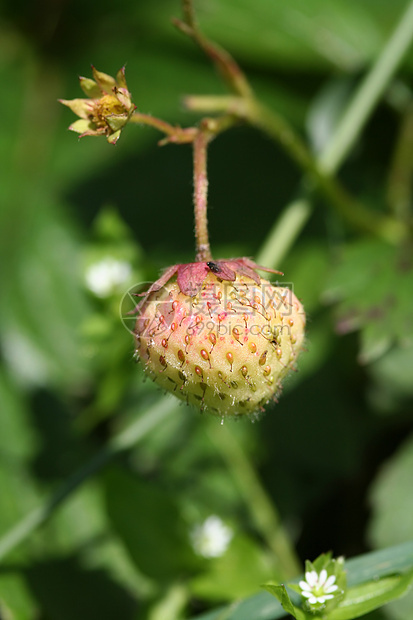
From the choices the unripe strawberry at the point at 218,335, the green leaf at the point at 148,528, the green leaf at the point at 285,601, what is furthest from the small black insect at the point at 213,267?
the green leaf at the point at 148,528

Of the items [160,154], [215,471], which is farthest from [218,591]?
[160,154]

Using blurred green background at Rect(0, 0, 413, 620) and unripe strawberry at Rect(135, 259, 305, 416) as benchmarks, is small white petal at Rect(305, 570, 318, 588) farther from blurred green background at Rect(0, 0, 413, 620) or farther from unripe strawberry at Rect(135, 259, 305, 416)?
blurred green background at Rect(0, 0, 413, 620)

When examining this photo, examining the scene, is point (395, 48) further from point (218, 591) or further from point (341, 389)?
point (218, 591)

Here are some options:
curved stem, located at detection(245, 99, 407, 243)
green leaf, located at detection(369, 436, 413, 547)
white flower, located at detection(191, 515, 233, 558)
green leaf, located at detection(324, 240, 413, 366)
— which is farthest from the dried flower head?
green leaf, located at detection(369, 436, 413, 547)

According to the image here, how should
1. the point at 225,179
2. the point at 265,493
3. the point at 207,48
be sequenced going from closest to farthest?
the point at 207,48, the point at 265,493, the point at 225,179

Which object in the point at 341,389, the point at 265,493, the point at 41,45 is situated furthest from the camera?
the point at 41,45

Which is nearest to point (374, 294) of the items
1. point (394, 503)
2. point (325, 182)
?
point (325, 182)

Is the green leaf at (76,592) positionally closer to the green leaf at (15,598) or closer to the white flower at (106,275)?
the green leaf at (15,598)

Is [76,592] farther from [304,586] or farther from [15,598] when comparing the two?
[304,586]
